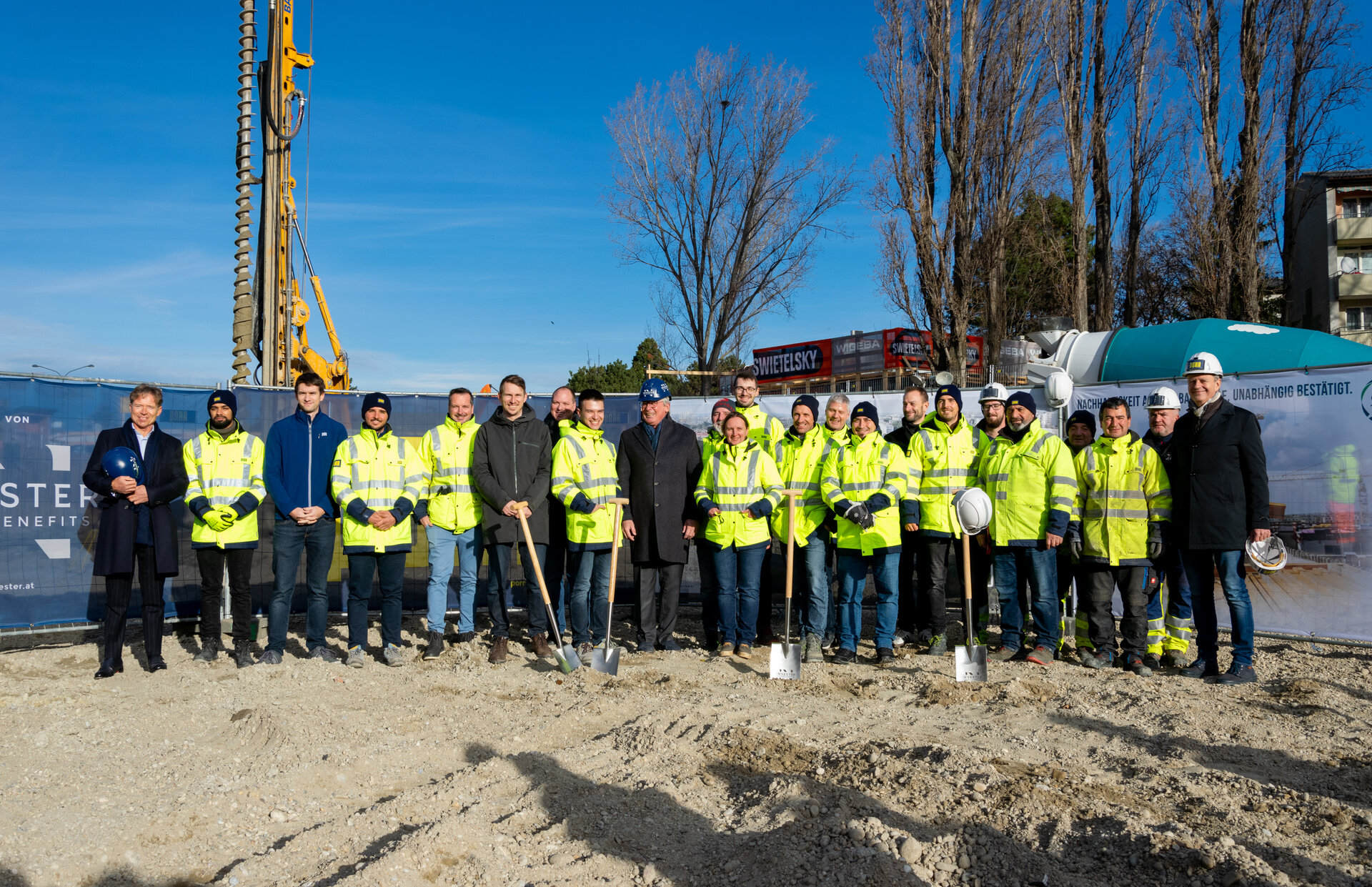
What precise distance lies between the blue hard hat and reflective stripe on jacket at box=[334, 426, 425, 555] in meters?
1.25

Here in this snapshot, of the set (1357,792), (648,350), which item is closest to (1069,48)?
(1357,792)

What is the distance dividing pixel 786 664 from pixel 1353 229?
42.0 m

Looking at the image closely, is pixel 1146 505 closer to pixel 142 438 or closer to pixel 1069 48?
pixel 142 438

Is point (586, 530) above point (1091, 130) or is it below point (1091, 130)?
below

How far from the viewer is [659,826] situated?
3611 mm

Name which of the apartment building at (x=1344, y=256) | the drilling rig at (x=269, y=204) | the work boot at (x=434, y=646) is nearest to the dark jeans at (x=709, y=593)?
the work boot at (x=434, y=646)

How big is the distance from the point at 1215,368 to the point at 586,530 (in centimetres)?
437

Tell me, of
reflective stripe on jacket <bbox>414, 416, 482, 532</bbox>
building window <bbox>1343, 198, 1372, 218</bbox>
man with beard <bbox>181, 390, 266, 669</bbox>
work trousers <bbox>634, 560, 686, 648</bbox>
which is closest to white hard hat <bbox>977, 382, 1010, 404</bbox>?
work trousers <bbox>634, 560, 686, 648</bbox>

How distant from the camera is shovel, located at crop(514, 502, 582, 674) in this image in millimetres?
6273

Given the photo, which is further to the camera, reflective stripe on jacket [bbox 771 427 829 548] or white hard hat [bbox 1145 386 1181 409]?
reflective stripe on jacket [bbox 771 427 829 548]

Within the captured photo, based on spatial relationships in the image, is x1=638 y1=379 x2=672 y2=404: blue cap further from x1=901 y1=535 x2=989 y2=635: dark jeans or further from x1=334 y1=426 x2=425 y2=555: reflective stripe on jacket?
x1=901 y1=535 x2=989 y2=635: dark jeans

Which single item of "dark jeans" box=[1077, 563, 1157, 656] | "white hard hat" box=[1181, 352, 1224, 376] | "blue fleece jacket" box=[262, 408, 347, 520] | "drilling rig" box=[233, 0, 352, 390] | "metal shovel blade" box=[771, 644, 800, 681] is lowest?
"metal shovel blade" box=[771, 644, 800, 681]

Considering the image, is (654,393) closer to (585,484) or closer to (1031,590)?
(585,484)

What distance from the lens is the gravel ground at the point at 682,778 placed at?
10.6ft
